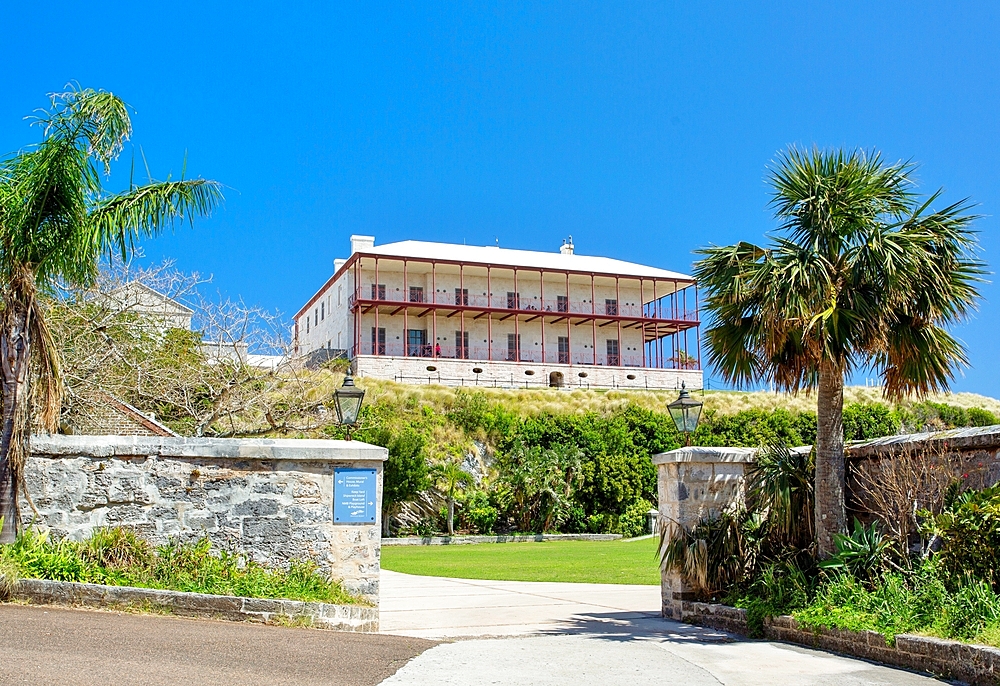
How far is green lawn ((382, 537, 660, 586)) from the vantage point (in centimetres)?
1673

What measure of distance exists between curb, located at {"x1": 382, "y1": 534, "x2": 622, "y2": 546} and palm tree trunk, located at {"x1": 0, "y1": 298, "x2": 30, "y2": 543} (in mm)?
20491

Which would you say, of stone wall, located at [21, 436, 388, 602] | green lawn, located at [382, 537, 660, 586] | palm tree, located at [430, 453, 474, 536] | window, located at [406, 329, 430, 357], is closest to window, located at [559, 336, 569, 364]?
window, located at [406, 329, 430, 357]

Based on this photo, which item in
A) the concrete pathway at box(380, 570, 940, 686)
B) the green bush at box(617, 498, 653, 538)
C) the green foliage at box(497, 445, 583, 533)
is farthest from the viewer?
the green bush at box(617, 498, 653, 538)

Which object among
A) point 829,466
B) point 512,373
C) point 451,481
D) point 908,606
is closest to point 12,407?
point 829,466

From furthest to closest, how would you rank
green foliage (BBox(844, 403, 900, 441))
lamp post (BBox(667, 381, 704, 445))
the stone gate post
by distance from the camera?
green foliage (BBox(844, 403, 900, 441)) → lamp post (BBox(667, 381, 704, 445)) → the stone gate post

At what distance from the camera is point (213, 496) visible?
9109mm

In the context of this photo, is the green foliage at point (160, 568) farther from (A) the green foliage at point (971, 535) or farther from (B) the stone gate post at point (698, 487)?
(A) the green foliage at point (971, 535)

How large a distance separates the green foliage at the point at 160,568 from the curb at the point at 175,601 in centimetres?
24

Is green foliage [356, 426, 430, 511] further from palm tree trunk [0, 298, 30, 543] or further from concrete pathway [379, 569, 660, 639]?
palm tree trunk [0, 298, 30, 543]

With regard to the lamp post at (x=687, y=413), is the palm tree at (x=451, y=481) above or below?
below

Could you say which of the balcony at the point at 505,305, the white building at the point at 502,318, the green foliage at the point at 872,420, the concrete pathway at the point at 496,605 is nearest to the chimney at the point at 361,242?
the white building at the point at 502,318

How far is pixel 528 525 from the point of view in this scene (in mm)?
32875

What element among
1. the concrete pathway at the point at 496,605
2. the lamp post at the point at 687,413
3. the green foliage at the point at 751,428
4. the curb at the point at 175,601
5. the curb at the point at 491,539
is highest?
the green foliage at the point at 751,428

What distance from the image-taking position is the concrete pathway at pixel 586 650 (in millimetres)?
6777
